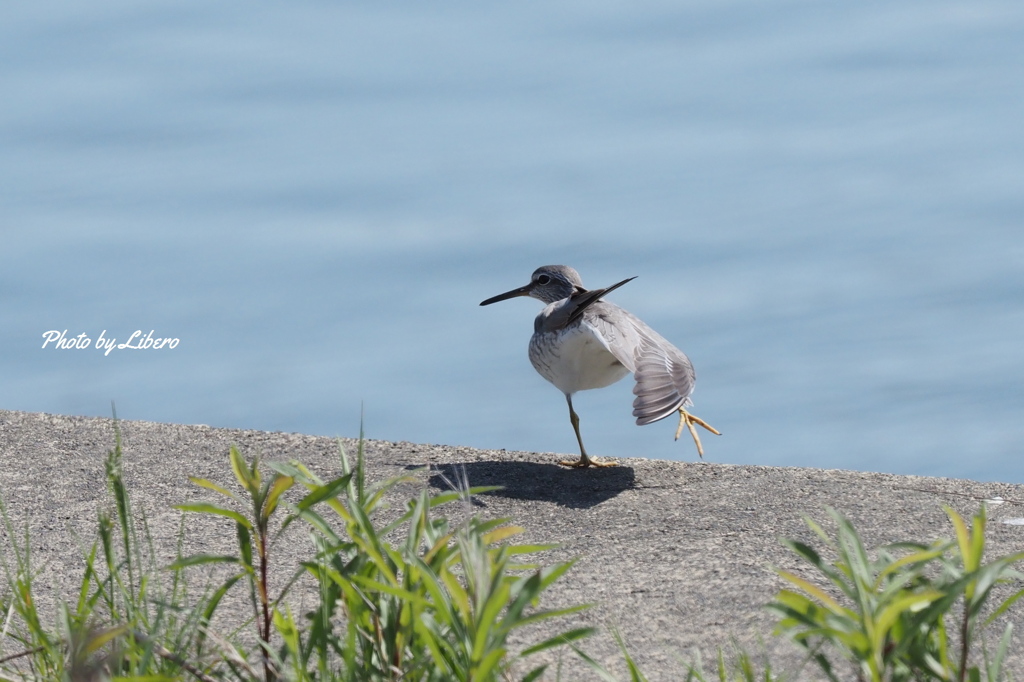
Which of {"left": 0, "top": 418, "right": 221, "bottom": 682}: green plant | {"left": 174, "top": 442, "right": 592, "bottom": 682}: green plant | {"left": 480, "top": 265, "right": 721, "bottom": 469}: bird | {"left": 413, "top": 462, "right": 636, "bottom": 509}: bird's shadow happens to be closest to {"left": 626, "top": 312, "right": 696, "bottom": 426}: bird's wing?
{"left": 480, "top": 265, "right": 721, "bottom": 469}: bird

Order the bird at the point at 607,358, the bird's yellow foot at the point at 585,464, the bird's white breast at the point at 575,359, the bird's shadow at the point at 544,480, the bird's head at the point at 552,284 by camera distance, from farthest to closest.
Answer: the bird's head at the point at 552,284 → the bird's white breast at the point at 575,359 → the bird's yellow foot at the point at 585,464 → the bird at the point at 607,358 → the bird's shadow at the point at 544,480

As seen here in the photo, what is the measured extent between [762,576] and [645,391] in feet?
6.23

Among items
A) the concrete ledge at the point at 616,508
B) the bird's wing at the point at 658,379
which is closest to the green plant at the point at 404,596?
the concrete ledge at the point at 616,508

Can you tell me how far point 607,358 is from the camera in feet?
21.1

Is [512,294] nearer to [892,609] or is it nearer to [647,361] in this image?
[647,361]

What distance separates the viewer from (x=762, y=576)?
154 inches

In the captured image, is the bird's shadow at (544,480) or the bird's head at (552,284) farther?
the bird's head at (552,284)

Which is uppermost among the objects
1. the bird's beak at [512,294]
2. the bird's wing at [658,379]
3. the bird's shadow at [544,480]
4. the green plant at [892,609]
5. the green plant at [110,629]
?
the bird's beak at [512,294]

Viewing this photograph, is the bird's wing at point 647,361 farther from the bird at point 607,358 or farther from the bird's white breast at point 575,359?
the bird's white breast at point 575,359

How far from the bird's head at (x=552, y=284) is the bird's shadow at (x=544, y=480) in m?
2.12

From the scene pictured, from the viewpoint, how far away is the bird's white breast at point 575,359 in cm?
630

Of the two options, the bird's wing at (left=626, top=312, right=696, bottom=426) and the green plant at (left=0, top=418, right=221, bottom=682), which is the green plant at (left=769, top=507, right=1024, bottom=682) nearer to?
the green plant at (left=0, top=418, right=221, bottom=682)

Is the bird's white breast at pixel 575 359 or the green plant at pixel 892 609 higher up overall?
the bird's white breast at pixel 575 359

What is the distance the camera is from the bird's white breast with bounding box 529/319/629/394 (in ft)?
20.7
